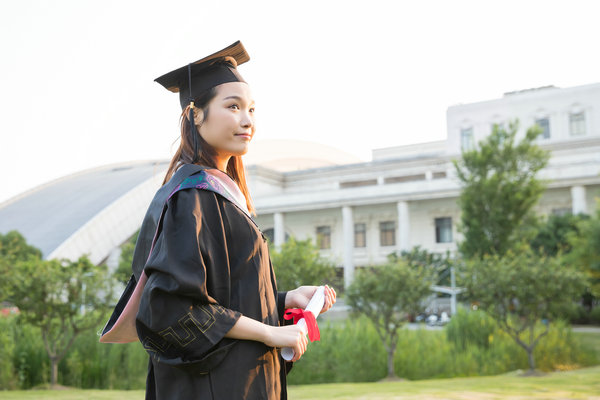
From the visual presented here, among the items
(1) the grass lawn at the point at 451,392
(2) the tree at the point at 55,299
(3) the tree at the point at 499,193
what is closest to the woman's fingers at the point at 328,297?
(1) the grass lawn at the point at 451,392

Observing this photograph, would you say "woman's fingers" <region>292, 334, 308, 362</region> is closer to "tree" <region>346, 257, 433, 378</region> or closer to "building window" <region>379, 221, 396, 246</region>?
"tree" <region>346, 257, 433, 378</region>

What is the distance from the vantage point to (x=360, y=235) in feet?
135

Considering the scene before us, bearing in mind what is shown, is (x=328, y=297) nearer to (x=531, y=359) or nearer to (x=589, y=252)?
(x=531, y=359)

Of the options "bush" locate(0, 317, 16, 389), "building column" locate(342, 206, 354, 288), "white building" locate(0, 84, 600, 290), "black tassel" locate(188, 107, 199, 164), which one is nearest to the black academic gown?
"black tassel" locate(188, 107, 199, 164)

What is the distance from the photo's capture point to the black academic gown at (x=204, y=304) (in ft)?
5.02

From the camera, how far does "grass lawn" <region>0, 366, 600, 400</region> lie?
22.2 feet

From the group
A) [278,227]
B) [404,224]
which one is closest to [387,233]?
[404,224]

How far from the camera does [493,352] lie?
37.6 ft

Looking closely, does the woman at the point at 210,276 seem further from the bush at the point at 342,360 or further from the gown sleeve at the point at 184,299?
the bush at the point at 342,360

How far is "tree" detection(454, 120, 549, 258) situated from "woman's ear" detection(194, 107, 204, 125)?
1807cm

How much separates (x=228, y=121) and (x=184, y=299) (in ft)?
1.99

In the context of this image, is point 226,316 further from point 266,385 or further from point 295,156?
point 295,156

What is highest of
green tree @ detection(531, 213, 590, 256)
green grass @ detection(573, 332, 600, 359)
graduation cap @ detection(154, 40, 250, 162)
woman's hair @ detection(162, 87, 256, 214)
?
green tree @ detection(531, 213, 590, 256)

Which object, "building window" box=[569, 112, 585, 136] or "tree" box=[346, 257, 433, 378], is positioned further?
"building window" box=[569, 112, 585, 136]
